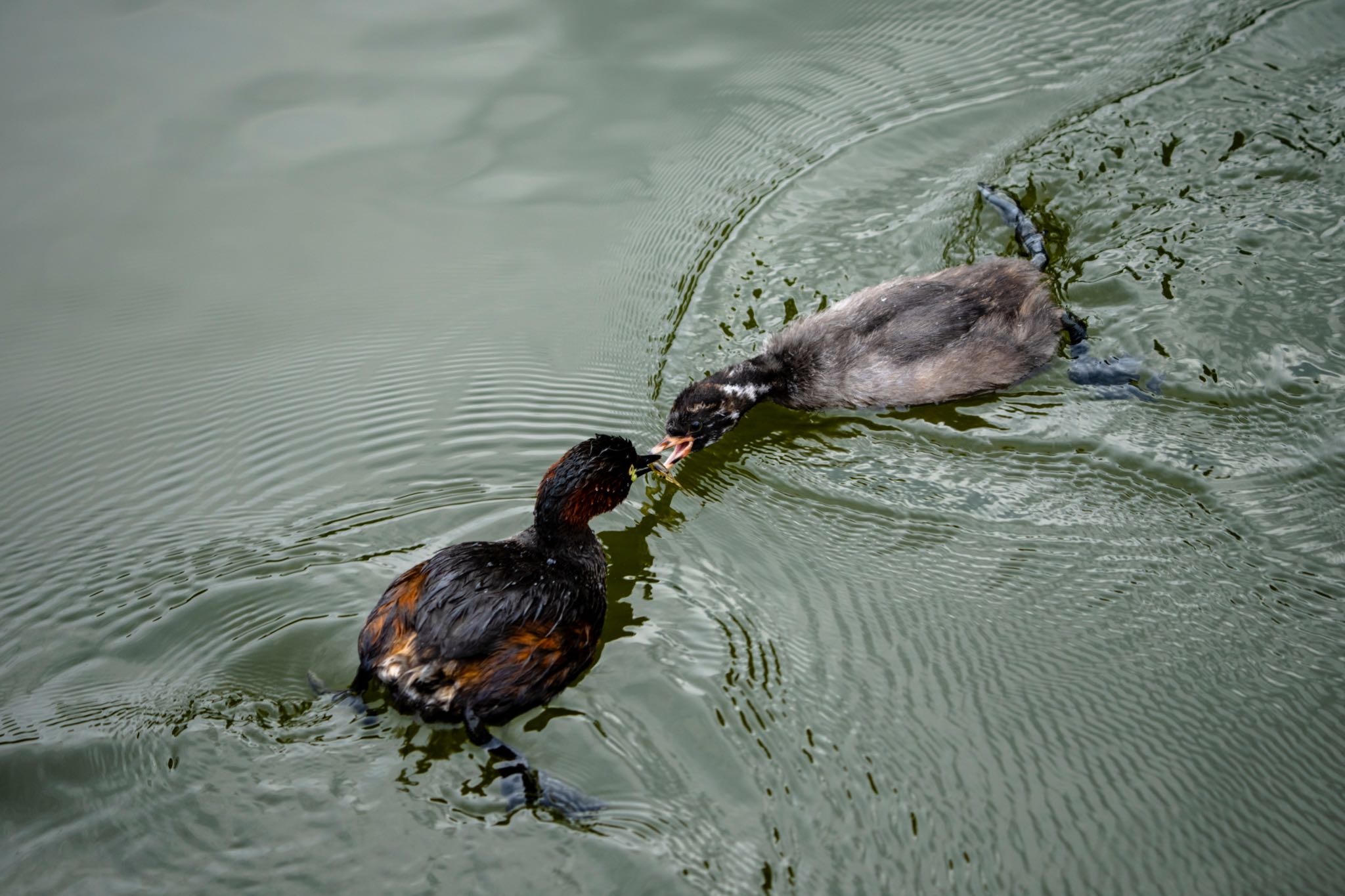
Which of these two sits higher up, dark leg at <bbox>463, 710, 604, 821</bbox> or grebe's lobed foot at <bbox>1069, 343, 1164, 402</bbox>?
grebe's lobed foot at <bbox>1069, 343, 1164, 402</bbox>

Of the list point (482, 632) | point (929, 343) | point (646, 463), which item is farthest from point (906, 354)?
point (482, 632)

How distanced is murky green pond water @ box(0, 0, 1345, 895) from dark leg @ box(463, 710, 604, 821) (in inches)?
2.8

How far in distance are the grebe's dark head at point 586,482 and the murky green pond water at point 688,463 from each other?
1.05 feet

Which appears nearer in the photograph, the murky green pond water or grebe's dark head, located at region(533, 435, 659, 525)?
the murky green pond water

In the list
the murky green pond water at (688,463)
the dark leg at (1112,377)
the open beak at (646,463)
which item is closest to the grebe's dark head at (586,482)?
the open beak at (646,463)

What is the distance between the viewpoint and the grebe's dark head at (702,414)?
5.21 metres

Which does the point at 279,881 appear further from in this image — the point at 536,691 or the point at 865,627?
the point at 865,627

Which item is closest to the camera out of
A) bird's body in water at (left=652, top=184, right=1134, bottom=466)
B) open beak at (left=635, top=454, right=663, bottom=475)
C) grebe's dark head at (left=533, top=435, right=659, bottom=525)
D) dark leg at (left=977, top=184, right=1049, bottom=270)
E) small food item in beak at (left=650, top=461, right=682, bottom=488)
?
grebe's dark head at (left=533, top=435, right=659, bottom=525)

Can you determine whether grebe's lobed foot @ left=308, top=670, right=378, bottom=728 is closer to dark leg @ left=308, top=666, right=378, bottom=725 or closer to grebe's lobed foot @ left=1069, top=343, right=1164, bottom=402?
dark leg @ left=308, top=666, right=378, bottom=725

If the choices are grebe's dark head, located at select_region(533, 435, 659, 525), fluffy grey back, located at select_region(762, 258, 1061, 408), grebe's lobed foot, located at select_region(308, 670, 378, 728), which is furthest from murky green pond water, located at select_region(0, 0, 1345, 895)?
grebe's dark head, located at select_region(533, 435, 659, 525)

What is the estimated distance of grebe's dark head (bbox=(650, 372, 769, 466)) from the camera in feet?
17.1

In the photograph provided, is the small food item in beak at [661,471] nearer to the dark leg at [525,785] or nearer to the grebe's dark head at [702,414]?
the grebe's dark head at [702,414]

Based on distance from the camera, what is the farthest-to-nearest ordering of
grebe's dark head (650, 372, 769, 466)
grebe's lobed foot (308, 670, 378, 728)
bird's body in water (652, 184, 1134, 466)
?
bird's body in water (652, 184, 1134, 466)
grebe's dark head (650, 372, 769, 466)
grebe's lobed foot (308, 670, 378, 728)

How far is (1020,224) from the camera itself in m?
6.18
